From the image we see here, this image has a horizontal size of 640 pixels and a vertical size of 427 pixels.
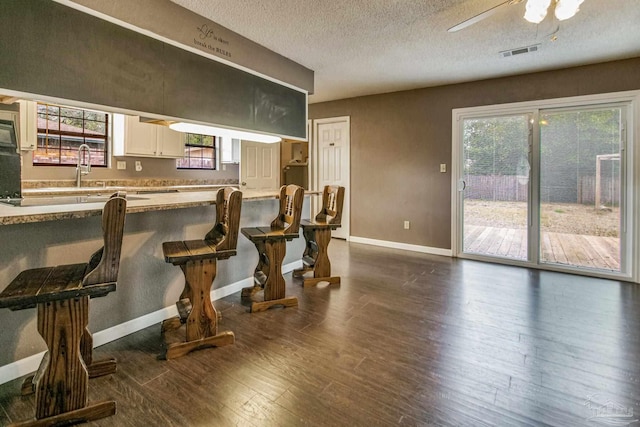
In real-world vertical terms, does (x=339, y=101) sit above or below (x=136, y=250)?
above

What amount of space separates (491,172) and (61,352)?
182 inches

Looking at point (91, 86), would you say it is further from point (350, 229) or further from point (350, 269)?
point (350, 229)

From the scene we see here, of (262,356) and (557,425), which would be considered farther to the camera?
(262,356)

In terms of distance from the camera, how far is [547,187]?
161 inches

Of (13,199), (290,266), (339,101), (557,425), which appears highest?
(339,101)

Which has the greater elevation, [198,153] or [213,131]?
[198,153]

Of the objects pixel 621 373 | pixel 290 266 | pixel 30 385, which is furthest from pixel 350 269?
pixel 30 385

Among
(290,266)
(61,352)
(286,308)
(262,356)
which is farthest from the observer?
(290,266)

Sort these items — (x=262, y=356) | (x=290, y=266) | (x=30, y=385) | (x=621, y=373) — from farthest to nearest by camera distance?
(x=290, y=266)
(x=262, y=356)
(x=621, y=373)
(x=30, y=385)

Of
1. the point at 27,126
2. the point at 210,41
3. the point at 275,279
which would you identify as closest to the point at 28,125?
the point at 27,126

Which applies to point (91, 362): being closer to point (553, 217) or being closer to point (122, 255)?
point (122, 255)

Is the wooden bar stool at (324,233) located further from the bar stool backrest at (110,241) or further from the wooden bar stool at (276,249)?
the bar stool backrest at (110,241)

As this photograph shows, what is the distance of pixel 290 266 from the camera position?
392cm

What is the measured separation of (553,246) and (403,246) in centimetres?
189
